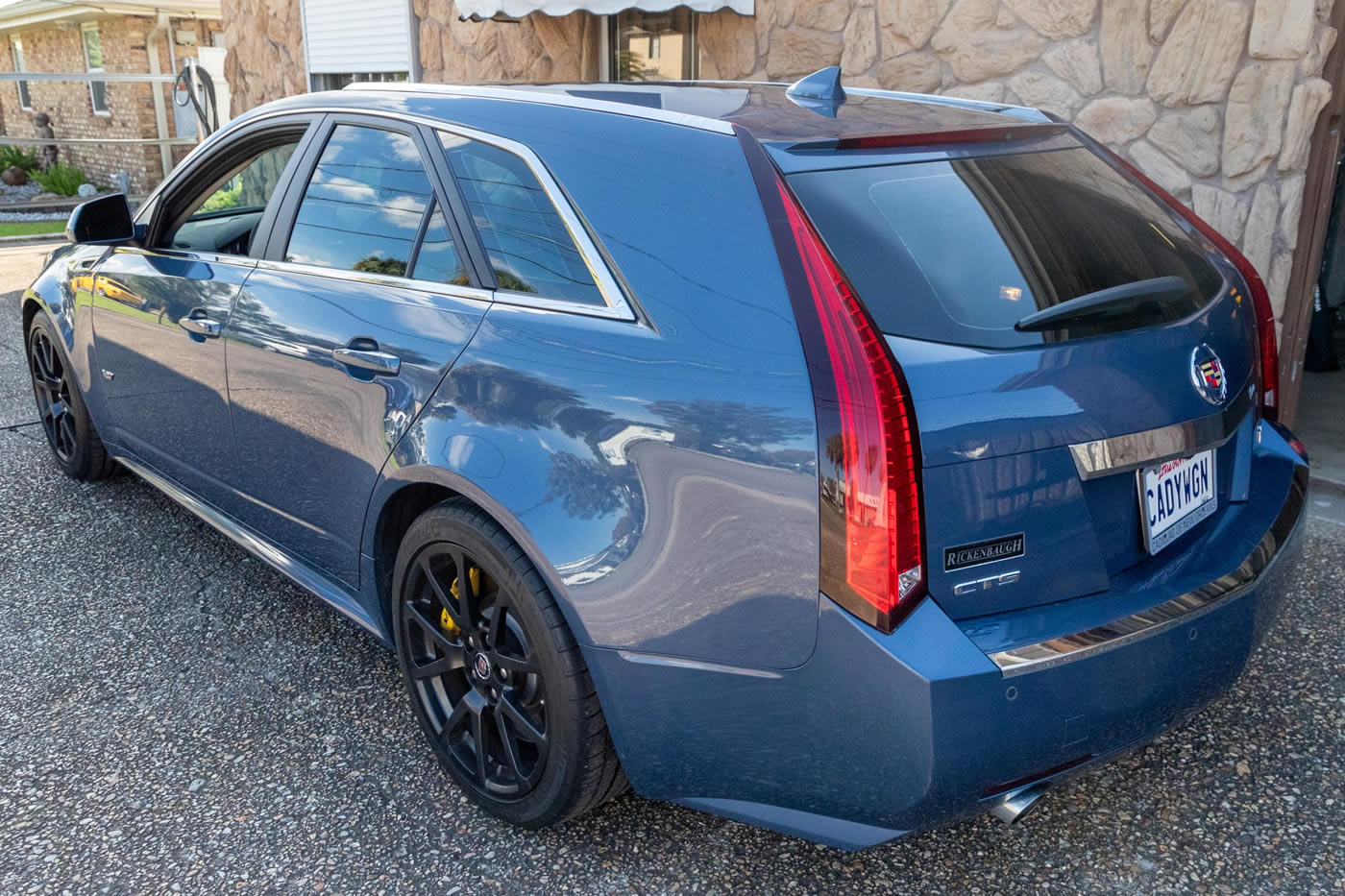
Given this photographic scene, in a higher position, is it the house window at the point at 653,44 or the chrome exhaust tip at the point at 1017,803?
the house window at the point at 653,44

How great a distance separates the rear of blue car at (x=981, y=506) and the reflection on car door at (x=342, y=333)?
0.85m

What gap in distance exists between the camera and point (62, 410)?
465cm

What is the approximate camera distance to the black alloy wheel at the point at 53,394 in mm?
4578

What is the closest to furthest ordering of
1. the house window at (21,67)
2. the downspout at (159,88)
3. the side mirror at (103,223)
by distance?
the side mirror at (103,223) → the downspout at (159,88) → the house window at (21,67)

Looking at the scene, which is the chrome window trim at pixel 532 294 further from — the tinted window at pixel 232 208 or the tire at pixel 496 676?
the tinted window at pixel 232 208

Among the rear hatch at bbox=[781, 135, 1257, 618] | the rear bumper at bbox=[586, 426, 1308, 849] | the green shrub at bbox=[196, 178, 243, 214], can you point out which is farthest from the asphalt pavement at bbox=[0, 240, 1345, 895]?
the green shrub at bbox=[196, 178, 243, 214]

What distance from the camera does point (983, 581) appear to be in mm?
1894

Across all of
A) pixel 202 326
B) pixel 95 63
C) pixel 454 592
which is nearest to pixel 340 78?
pixel 202 326

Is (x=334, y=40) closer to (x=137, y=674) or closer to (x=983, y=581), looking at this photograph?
(x=137, y=674)

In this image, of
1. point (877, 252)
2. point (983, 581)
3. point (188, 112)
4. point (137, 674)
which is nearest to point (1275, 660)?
point (983, 581)

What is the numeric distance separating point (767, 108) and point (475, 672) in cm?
143

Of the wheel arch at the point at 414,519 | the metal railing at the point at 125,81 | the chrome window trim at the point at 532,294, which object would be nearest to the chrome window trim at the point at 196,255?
the chrome window trim at the point at 532,294

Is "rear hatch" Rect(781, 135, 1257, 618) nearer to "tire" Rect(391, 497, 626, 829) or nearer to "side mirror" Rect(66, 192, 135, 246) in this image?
"tire" Rect(391, 497, 626, 829)

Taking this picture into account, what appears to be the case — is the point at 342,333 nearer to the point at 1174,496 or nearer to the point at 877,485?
the point at 877,485
